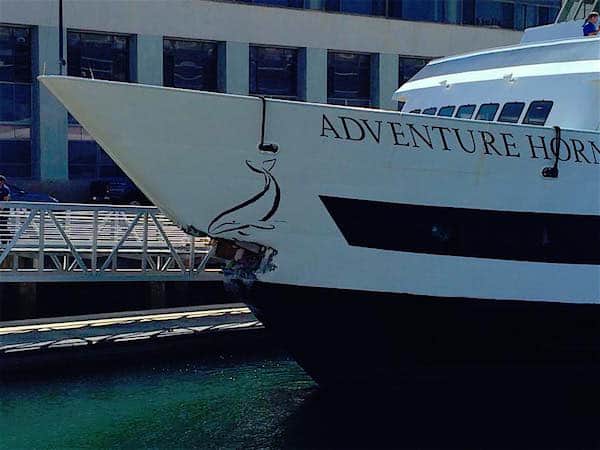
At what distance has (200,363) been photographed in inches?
548

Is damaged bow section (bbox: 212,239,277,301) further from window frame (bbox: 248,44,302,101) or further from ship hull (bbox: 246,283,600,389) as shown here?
window frame (bbox: 248,44,302,101)

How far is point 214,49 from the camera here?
34.1m

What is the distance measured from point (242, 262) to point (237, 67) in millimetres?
23992

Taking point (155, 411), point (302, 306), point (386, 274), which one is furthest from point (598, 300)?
point (155, 411)

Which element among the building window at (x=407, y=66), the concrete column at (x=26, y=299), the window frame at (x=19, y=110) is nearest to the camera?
the concrete column at (x=26, y=299)

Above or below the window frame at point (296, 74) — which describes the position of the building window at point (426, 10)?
above

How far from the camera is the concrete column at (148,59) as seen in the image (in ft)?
106

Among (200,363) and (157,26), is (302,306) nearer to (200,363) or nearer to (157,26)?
(200,363)

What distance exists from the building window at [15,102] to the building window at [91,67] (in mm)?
1345

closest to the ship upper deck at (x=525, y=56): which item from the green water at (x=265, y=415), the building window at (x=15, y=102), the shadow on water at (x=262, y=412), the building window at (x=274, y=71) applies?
the shadow on water at (x=262, y=412)

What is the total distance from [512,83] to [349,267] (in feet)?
10.8

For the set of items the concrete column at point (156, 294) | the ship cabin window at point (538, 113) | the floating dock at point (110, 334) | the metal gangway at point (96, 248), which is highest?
the ship cabin window at point (538, 113)

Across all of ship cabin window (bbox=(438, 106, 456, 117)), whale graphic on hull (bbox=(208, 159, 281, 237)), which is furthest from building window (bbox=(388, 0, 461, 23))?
whale graphic on hull (bbox=(208, 159, 281, 237))

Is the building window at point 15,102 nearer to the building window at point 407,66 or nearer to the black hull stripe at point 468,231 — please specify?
the building window at point 407,66
